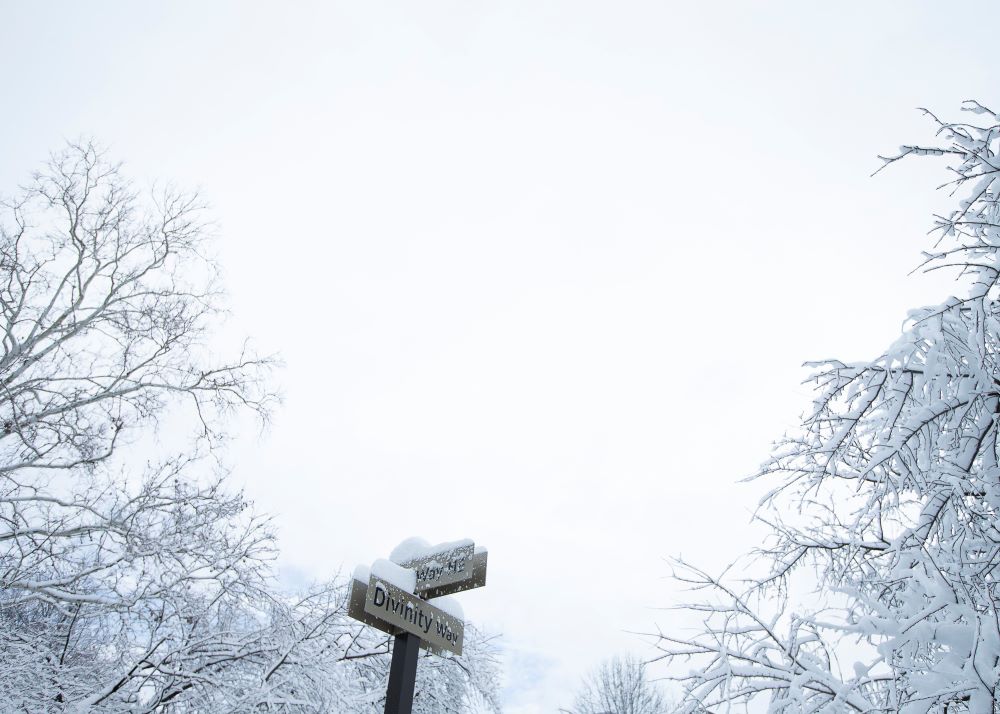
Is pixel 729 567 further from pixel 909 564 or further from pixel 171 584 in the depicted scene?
pixel 171 584

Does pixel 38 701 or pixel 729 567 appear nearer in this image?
pixel 729 567

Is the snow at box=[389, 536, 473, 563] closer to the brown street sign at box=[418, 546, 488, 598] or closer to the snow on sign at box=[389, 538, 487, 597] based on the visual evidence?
the snow on sign at box=[389, 538, 487, 597]

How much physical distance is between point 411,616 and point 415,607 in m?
0.07

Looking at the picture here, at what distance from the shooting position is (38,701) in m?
5.02

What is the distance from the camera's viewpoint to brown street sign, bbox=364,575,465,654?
338cm

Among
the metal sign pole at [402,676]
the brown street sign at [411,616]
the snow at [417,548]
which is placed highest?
the snow at [417,548]

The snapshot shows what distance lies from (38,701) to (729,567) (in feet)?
18.2

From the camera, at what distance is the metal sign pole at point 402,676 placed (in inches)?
132

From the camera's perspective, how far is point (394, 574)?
145 inches

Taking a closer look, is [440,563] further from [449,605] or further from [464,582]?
[449,605]

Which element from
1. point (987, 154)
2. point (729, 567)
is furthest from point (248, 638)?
point (987, 154)

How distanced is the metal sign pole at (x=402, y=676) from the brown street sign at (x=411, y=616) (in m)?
0.07

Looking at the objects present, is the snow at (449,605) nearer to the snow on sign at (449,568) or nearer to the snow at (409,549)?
the snow on sign at (449,568)

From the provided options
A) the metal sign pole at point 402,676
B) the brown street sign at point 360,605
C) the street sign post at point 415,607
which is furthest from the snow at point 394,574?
the metal sign pole at point 402,676
